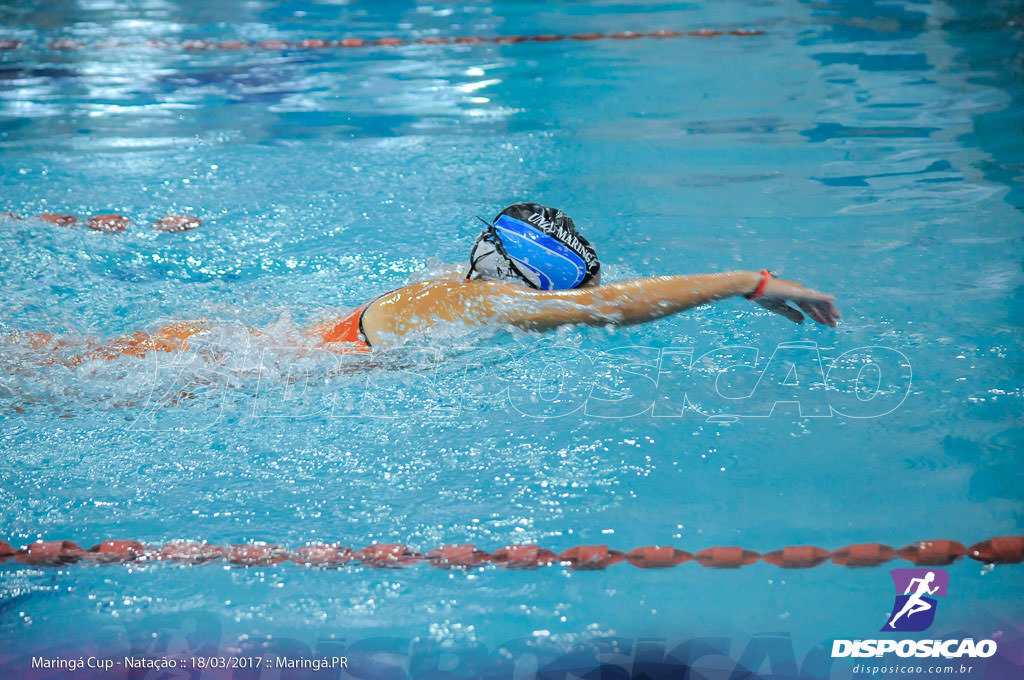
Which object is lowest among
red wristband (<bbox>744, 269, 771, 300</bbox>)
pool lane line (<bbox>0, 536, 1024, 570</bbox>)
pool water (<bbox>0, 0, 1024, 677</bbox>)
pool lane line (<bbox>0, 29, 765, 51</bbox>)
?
pool lane line (<bbox>0, 536, 1024, 570</bbox>)

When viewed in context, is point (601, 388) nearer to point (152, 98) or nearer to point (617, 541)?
point (617, 541)

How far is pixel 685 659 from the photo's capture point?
229 cm

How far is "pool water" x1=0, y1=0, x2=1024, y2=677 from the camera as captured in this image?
2.47 metres

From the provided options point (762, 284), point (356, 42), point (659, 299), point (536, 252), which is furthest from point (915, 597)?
point (356, 42)

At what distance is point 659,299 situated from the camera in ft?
9.75

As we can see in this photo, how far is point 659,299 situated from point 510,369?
694 millimetres

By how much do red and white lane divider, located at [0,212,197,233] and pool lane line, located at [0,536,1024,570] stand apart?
2.55 metres

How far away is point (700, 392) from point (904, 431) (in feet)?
2.35

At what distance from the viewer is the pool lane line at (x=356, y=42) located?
8547 millimetres

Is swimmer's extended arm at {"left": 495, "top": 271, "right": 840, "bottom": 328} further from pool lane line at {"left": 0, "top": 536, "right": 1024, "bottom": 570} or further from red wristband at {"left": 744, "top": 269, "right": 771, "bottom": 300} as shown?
pool lane line at {"left": 0, "top": 536, "right": 1024, "bottom": 570}

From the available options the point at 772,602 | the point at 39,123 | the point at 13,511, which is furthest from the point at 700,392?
the point at 39,123

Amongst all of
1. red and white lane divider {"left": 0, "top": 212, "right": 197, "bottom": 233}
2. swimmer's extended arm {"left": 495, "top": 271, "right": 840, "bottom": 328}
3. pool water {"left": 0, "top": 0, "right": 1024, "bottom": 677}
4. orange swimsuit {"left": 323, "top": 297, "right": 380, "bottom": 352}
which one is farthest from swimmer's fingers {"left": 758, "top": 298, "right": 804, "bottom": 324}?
red and white lane divider {"left": 0, "top": 212, "right": 197, "bottom": 233}

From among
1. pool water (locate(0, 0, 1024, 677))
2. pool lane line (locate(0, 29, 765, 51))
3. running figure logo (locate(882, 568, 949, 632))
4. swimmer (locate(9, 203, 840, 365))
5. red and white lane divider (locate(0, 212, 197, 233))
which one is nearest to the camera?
running figure logo (locate(882, 568, 949, 632))

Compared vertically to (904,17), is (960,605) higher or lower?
lower
